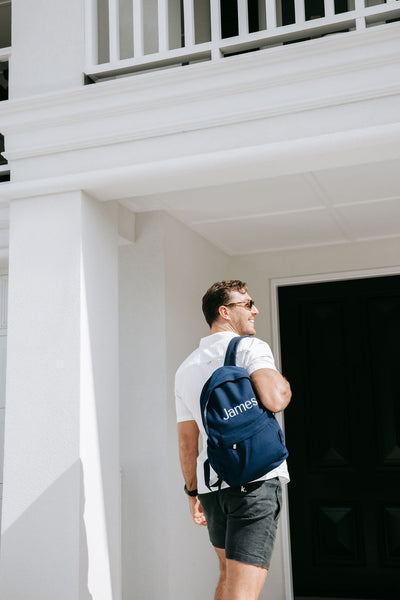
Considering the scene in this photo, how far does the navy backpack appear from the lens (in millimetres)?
2375

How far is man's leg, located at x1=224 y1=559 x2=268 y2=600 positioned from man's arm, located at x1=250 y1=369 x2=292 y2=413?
56 centimetres

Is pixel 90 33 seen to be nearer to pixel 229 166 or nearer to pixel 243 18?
pixel 243 18

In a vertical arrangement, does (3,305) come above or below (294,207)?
below

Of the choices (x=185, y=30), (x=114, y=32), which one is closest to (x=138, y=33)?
(x=114, y=32)

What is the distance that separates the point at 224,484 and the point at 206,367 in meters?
0.44

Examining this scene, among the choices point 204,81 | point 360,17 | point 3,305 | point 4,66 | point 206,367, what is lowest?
point 206,367

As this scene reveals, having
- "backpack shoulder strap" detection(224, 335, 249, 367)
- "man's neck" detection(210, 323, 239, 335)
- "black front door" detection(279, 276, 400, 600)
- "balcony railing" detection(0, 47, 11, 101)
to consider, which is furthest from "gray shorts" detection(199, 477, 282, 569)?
"balcony railing" detection(0, 47, 11, 101)

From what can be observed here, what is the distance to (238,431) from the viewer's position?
2.38 m

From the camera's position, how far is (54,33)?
365cm

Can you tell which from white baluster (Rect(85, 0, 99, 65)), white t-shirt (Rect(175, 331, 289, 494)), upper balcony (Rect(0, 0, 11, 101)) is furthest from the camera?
upper balcony (Rect(0, 0, 11, 101))

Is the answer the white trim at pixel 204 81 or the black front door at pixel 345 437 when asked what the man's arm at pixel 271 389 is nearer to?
the white trim at pixel 204 81

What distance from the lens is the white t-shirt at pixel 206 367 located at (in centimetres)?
251

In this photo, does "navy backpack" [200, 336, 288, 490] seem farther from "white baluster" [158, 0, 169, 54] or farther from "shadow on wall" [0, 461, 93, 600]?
"white baluster" [158, 0, 169, 54]

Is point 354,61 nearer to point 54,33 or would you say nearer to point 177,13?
point 54,33
